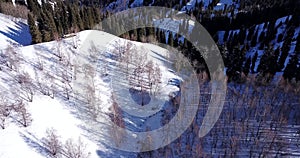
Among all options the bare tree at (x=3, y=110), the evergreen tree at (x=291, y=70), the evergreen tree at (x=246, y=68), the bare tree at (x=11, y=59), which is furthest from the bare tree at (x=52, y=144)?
the evergreen tree at (x=291, y=70)

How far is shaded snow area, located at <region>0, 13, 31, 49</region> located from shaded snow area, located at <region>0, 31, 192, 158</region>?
35.3ft

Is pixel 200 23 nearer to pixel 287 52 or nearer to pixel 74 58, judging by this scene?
pixel 287 52

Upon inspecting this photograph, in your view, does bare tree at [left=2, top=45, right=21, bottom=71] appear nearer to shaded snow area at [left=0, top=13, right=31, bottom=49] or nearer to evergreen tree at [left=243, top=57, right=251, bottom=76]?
shaded snow area at [left=0, top=13, right=31, bottom=49]

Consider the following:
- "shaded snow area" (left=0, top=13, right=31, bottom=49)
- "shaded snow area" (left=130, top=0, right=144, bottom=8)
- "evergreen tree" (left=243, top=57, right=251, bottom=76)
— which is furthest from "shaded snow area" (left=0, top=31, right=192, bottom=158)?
"shaded snow area" (left=130, top=0, right=144, bottom=8)

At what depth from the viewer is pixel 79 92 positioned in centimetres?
5666

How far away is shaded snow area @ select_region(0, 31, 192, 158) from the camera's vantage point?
44.1 meters

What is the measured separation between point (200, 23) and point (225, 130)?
307 feet

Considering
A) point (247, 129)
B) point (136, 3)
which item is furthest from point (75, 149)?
point (136, 3)

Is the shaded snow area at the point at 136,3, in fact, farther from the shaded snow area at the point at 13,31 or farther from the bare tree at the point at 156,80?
the bare tree at the point at 156,80

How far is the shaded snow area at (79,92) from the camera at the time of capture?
145ft

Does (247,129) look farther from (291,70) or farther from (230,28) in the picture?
(230,28)

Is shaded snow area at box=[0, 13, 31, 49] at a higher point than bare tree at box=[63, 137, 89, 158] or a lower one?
higher

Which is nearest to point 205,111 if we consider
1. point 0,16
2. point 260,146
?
point 260,146

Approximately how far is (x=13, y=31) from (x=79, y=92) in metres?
39.9
